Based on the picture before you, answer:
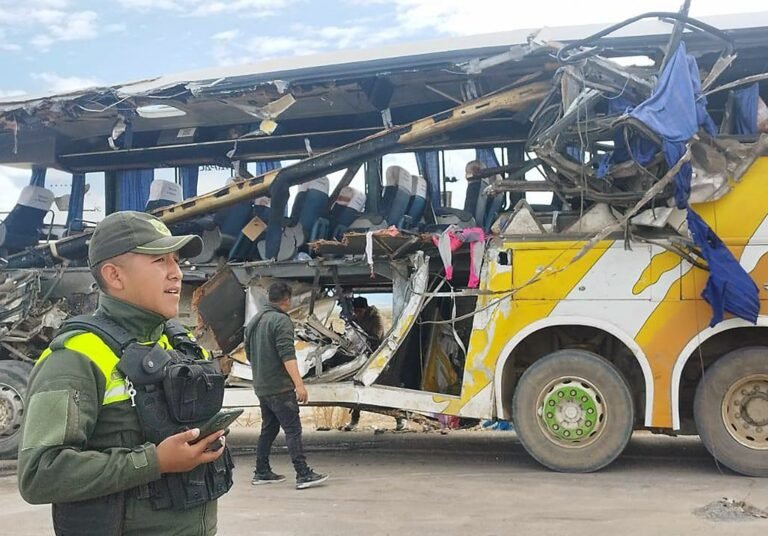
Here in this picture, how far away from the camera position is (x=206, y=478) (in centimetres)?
209

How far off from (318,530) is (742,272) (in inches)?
138

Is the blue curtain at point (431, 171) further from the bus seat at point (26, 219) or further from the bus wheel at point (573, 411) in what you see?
the bus seat at point (26, 219)

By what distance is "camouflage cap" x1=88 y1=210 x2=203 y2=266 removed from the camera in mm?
2102

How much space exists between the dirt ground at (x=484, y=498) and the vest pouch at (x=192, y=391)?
2746 millimetres

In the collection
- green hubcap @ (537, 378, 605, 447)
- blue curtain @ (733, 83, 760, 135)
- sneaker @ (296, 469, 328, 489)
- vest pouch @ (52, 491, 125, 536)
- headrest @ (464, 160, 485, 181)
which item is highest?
blue curtain @ (733, 83, 760, 135)

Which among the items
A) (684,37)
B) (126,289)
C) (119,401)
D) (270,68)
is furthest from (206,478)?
(270,68)

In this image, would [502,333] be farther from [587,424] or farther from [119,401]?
[119,401]

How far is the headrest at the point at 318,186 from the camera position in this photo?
7.87 meters

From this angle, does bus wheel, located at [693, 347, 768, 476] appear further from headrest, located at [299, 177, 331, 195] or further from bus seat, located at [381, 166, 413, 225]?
headrest, located at [299, 177, 331, 195]

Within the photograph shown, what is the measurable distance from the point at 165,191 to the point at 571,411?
5.30m

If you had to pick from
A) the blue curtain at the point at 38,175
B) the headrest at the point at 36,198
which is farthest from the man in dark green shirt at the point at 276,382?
the blue curtain at the point at 38,175

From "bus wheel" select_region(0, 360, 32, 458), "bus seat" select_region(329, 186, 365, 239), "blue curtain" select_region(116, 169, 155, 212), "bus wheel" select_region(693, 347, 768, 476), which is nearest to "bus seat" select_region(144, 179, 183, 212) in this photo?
"blue curtain" select_region(116, 169, 155, 212)

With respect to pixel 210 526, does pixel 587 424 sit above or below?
below

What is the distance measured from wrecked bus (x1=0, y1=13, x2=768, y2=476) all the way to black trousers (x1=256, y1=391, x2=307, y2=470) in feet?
2.35
